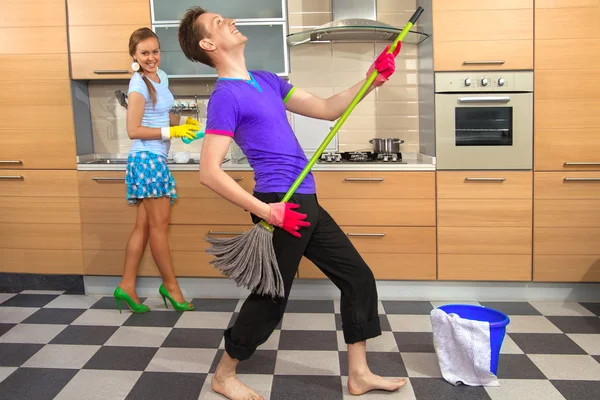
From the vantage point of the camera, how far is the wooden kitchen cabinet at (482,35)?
3.06 meters

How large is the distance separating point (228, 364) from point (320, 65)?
6.71ft

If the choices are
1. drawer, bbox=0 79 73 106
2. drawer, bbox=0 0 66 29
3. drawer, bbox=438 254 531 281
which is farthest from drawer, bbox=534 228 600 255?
drawer, bbox=0 0 66 29

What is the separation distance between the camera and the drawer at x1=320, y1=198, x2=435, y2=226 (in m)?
3.19

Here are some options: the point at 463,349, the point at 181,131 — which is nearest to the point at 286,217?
the point at 463,349

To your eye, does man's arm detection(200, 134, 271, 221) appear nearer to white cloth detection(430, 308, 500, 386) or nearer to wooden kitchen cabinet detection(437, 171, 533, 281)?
white cloth detection(430, 308, 500, 386)

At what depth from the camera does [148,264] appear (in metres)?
3.36

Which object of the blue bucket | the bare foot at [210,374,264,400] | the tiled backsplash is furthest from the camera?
the tiled backsplash

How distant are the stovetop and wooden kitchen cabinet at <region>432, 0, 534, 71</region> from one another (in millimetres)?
498

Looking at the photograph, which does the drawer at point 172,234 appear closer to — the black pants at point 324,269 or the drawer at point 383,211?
the drawer at point 383,211

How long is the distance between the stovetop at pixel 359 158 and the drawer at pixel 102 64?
1.17 meters

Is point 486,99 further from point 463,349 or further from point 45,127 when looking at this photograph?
point 45,127

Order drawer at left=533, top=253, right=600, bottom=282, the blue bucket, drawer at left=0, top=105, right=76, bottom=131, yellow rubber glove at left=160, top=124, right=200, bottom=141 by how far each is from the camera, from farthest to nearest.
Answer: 1. drawer at left=0, top=105, right=76, bottom=131
2. drawer at left=533, top=253, right=600, bottom=282
3. yellow rubber glove at left=160, top=124, right=200, bottom=141
4. the blue bucket

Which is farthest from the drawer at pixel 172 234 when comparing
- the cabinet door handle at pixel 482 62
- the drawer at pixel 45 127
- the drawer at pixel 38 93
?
the cabinet door handle at pixel 482 62

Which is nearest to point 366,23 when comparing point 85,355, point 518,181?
point 518,181
